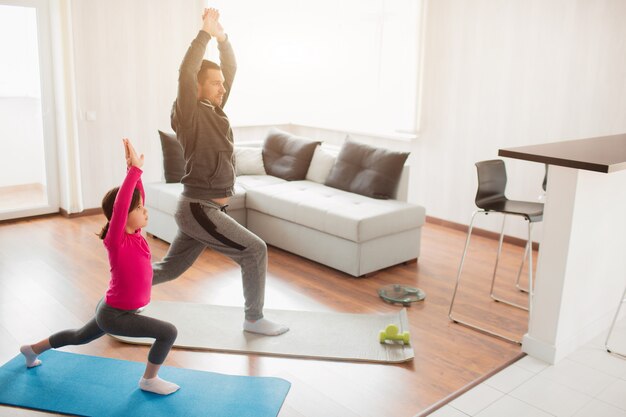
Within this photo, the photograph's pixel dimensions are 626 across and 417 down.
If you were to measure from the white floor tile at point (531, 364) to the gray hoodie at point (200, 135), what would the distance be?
71.1 inches

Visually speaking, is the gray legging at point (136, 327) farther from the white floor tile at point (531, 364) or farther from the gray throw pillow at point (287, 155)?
the gray throw pillow at point (287, 155)

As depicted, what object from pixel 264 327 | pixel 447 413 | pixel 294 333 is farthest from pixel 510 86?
pixel 447 413

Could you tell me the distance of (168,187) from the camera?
16.8 feet

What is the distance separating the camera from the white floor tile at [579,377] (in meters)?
2.98

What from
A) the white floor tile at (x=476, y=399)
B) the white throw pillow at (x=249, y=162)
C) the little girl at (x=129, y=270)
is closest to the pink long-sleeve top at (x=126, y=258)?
the little girl at (x=129, y=270)

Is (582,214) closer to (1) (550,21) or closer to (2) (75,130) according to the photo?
(1) (550,21)

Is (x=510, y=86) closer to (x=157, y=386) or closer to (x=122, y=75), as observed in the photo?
(x=122, y=75)

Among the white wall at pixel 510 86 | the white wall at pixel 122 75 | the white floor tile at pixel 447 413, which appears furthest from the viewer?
the white wall at pixel 122 75

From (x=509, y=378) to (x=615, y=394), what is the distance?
50cm

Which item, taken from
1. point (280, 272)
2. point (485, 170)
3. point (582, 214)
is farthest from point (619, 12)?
point (280, 272)

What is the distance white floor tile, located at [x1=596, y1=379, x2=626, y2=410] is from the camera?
2.85 meters

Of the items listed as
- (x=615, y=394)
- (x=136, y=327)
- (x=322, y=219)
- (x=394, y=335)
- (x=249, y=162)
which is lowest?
(x=615, y=394)

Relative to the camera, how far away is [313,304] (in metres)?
3.92

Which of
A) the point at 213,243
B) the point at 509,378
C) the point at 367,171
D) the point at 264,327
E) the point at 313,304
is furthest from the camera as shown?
the point at 367,171
